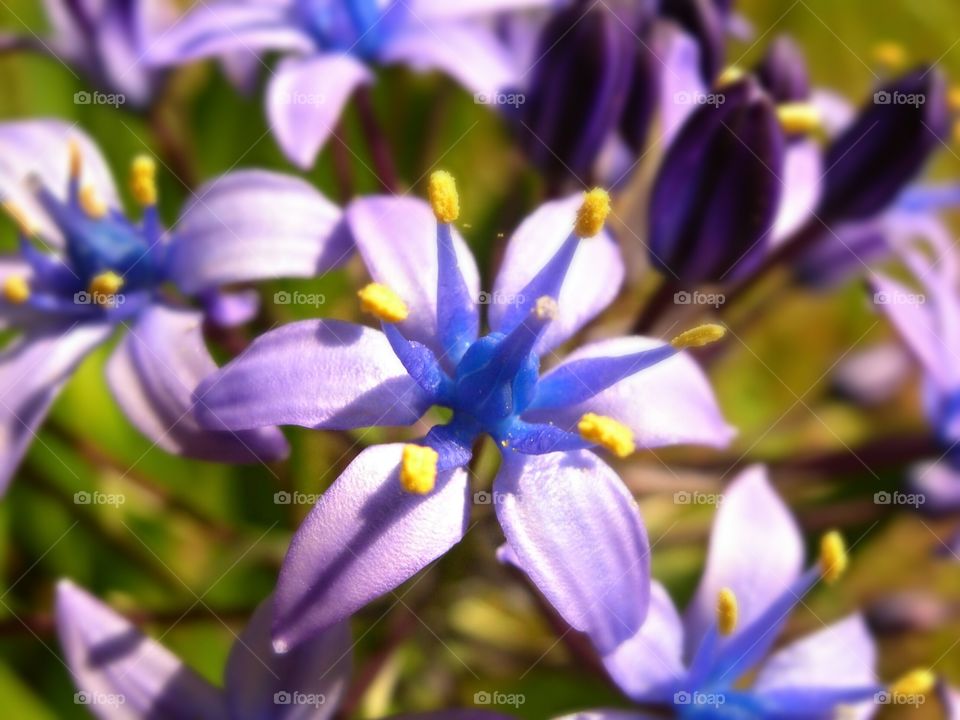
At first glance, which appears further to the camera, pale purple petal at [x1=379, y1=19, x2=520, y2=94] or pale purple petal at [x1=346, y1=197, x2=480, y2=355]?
pale purple petal at [x1=379, y1=19, x2=520, y2=94]

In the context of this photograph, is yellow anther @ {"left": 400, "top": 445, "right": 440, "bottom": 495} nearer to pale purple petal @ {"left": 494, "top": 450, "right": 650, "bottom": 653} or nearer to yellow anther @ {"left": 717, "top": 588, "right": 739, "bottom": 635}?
pale purple petal @ {"left": 494, "top": 450, "right": 650, "bottom": 653}

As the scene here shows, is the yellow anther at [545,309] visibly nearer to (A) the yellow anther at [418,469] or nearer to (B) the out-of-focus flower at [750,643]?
(A) the yellow anther at [418,469]

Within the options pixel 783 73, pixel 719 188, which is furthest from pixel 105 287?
pixel 783 73

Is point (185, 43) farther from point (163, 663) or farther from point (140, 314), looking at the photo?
point (163, 663)

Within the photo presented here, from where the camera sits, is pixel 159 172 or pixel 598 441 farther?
pixel 159 172

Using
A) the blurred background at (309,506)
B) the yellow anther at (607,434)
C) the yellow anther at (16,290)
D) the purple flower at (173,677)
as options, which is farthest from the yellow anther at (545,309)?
the yellow anther at (16,290)

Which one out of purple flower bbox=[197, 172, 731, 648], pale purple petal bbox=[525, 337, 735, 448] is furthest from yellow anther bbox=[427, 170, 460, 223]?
pale purple petal bbox=[525, 337, 735, 448]

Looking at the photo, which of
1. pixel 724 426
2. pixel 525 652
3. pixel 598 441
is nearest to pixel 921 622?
pixel 525 652
